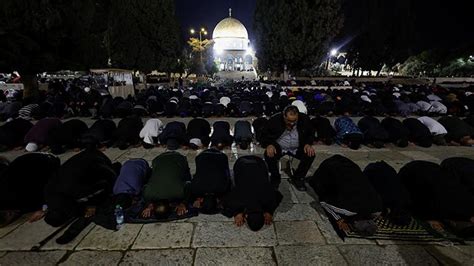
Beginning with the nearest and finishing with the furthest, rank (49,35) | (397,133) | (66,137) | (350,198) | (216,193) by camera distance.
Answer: (350,198)
(216,193)
(66,137)
(397,133)
(49,35)

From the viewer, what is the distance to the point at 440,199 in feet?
13.8

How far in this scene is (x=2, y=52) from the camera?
14672mm

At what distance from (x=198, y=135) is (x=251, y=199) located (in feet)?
15.0

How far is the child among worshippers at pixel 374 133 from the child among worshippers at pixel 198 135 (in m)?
4.56

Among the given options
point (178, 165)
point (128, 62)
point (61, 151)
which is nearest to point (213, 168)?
point (178, 165)

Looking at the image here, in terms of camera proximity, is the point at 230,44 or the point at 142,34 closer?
the point at 142,34

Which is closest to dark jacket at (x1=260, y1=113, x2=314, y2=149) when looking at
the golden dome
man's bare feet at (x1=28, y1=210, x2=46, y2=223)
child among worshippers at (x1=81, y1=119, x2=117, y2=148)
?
man's bare feet at (x1=28, y1=210, x2=46, y2=223)

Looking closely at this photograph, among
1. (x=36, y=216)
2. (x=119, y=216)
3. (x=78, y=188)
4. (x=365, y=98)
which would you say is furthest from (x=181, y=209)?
(x=365, y=98)

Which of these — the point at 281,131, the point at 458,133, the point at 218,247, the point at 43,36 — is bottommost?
the point at 218,247

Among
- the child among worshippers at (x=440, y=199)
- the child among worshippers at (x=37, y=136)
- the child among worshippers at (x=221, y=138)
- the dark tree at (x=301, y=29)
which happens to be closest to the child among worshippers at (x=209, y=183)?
the child among worshippers at (x=440, y=199)

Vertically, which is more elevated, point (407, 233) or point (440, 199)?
Answer: point (440, 199)

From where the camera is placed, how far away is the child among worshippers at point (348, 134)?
8.63 meters

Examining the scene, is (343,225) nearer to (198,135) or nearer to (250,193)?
(250,193)

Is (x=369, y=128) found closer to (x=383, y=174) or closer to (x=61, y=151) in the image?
(x=383, y=174)
